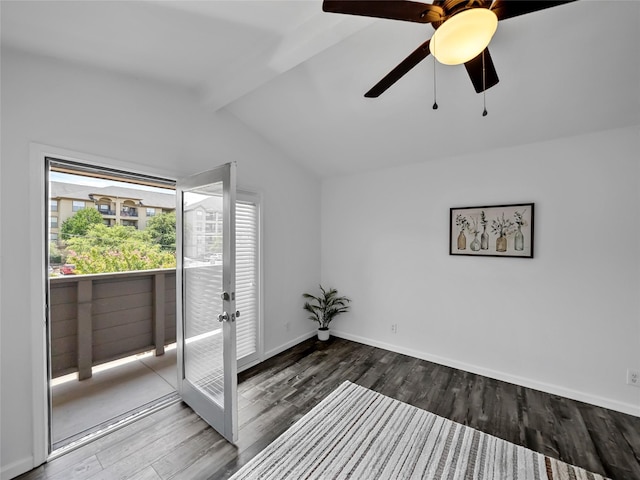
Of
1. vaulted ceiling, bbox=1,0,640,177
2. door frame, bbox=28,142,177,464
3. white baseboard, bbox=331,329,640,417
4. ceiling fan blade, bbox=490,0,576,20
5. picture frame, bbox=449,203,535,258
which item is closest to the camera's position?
ceiling fan blade, bbox=490,0,576,20

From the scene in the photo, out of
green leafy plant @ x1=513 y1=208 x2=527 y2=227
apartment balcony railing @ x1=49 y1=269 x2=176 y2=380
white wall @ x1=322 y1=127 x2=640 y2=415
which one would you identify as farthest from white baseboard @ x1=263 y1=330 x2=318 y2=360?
green leafy plant @ x1=513 y1=208 x2=527 y2=227

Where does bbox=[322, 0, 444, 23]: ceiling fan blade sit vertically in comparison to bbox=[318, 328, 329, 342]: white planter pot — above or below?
above

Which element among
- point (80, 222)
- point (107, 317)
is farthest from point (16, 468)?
point (80, 222)

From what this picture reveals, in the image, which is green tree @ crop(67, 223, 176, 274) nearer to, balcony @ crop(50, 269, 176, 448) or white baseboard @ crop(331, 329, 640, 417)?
balcony @ crop(50, 269, 176, 448)

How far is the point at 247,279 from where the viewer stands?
3195 mm

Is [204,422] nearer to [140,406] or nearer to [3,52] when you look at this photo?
[140,406]

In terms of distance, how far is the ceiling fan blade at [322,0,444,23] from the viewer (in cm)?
113

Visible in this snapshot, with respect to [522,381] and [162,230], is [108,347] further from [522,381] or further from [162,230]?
[522,381]

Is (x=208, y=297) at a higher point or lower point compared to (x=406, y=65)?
lower

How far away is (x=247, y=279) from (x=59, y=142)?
6.50 ft

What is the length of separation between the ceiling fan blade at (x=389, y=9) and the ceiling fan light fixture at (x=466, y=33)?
0.12 metres

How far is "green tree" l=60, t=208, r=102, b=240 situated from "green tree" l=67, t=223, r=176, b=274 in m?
0.04

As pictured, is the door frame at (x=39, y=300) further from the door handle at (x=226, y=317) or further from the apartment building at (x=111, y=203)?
the apartment building at (x=111, y=203)

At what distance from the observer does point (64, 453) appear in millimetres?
1884
